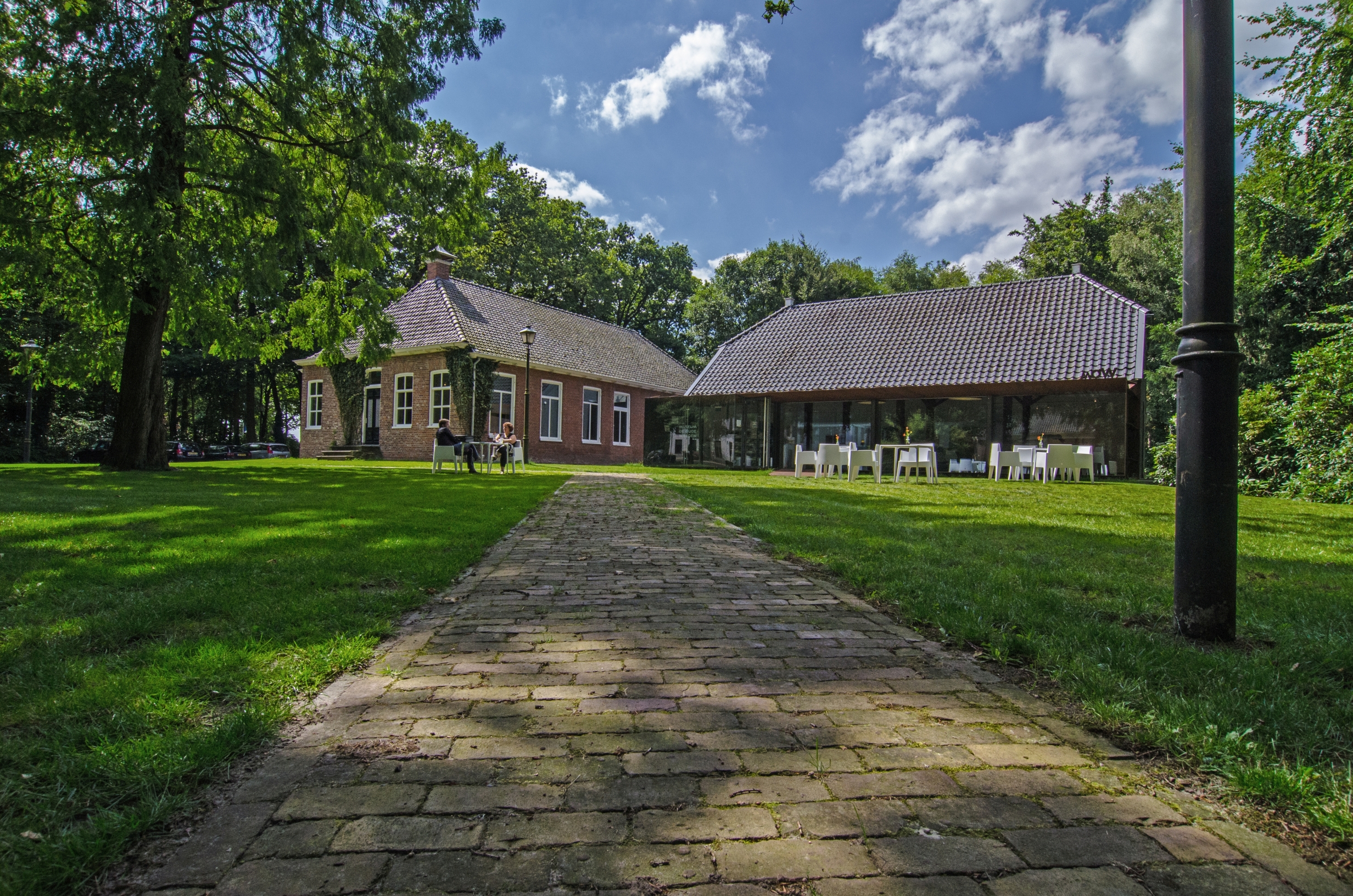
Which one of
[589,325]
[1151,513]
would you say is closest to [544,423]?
[589,325]

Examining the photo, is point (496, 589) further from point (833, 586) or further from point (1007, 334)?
point (1007, 334)

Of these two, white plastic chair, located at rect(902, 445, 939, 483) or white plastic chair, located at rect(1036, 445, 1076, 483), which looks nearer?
white plastic chair, located at rect(902, 445, 939, 483)

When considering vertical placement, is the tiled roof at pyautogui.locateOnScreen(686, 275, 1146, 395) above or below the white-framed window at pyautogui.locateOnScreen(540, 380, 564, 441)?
above

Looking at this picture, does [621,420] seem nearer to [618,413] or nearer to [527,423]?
[618,413]

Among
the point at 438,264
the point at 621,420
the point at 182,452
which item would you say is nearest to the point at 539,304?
the point at 438,264

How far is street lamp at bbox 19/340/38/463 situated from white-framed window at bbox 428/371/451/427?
10.3 metres

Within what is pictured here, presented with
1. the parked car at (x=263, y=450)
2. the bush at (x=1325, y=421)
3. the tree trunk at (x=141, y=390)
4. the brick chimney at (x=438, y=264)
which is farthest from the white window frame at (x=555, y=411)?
the bush at (x=1325, y=421)

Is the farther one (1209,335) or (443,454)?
(443,454)

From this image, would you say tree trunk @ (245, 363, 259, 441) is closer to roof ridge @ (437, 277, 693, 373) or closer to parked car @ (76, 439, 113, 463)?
parked car @ (76, 439, 113, 463)

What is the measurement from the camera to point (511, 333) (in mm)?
26125

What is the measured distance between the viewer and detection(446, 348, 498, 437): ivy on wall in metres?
23.3

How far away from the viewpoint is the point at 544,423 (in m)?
26.2

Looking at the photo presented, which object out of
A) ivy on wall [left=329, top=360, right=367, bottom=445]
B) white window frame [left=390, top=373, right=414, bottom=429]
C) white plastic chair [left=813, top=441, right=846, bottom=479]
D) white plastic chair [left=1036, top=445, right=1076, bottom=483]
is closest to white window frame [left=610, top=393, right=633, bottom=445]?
white window frame [left=390, top=373, right=414, bottom=429]

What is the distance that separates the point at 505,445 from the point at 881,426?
38.6 feet
